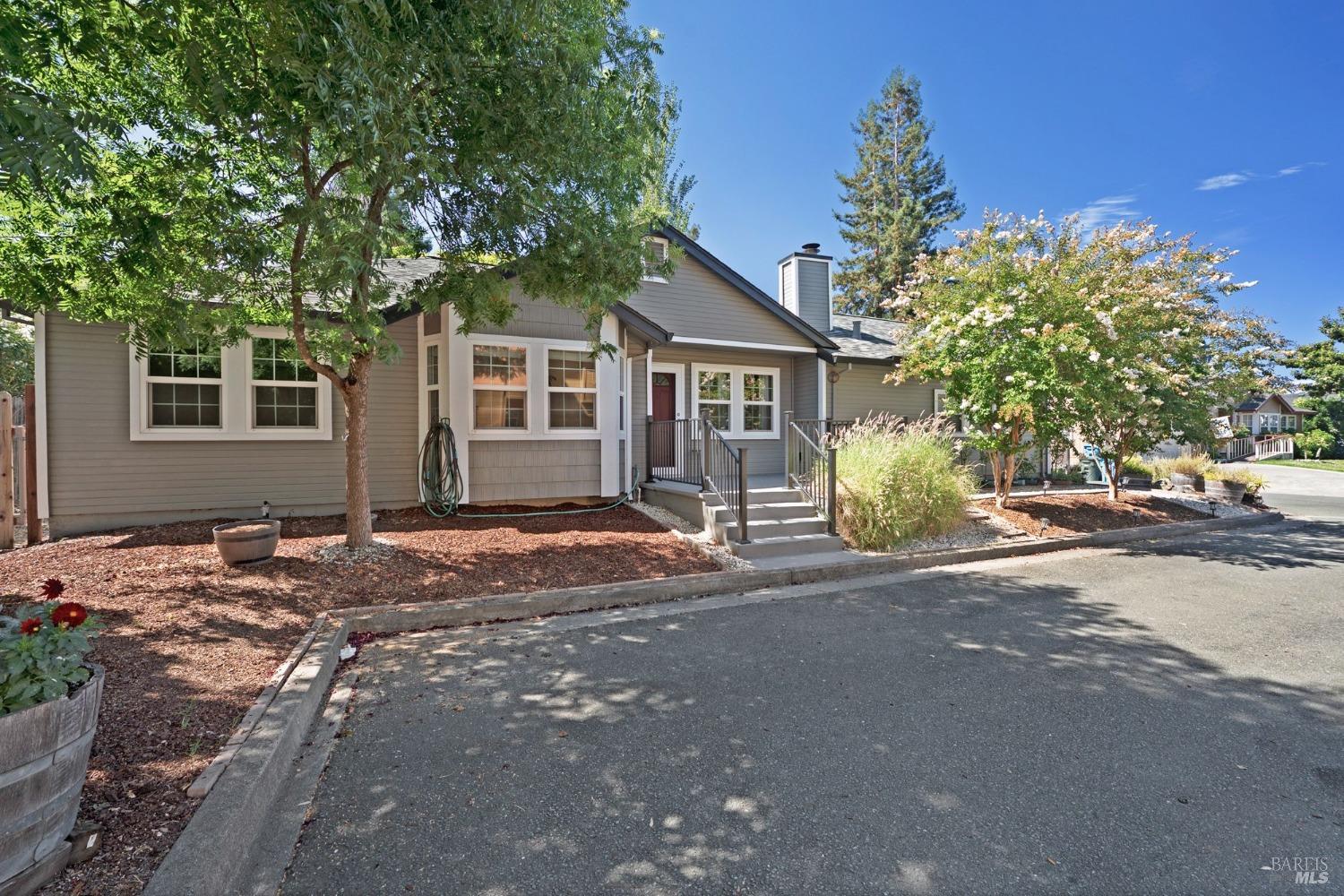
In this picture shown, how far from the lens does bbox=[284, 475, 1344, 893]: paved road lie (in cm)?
221

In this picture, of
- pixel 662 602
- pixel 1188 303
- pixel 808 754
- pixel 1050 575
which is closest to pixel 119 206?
pixel 662 602

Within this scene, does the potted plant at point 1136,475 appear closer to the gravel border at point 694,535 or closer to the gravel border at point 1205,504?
the gravel border at point 1205,504

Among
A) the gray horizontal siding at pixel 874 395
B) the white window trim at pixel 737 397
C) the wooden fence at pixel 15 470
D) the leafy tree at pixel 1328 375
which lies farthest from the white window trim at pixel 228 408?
the leafy tree at pixel 1328 375

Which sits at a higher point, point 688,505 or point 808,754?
point 688,505

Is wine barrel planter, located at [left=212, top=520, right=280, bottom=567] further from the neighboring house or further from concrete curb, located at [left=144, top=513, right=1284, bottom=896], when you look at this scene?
the neighboring house

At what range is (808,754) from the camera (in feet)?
9.84

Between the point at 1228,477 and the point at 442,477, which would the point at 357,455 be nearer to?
the point at 442,477

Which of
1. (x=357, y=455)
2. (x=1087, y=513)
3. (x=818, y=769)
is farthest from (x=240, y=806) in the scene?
(x=1087, y=513)

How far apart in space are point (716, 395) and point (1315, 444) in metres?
37.2

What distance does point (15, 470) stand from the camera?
308 inches

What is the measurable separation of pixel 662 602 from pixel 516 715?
2.71 m

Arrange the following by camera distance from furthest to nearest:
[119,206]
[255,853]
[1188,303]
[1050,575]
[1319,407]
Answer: [1319,407] → [1188,303] → [1050,575] → [119,206] → [255,853]

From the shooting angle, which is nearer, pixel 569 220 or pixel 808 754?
pixel 808 754

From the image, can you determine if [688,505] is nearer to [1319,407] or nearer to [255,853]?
[255,853]
